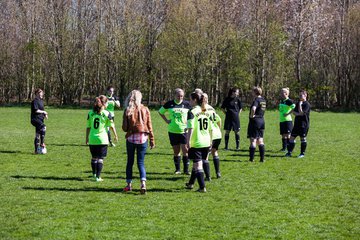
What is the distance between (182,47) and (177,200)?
4217 centimetres

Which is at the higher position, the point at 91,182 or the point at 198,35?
the point at 198,35

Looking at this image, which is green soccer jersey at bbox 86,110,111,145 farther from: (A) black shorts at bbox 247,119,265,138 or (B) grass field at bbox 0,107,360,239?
(A) black shorts at bbox 247,119,265,138

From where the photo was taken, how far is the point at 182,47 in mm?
50250

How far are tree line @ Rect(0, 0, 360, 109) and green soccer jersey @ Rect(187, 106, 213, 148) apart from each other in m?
40.6

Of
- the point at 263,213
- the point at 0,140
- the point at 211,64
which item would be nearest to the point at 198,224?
the point at 263,213

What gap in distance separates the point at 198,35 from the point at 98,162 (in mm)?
40120

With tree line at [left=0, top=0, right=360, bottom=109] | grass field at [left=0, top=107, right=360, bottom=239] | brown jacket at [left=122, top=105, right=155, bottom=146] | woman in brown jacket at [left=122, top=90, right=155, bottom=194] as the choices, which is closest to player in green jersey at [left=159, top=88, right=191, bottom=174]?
grass field at [left=0, top=107, right=360, bottom=239]

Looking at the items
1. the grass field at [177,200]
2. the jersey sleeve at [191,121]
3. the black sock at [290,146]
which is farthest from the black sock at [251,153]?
the jersey sleeve at [191,121]

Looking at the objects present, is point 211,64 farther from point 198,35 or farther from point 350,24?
point 350,24

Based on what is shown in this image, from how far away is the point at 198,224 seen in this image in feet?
24.4

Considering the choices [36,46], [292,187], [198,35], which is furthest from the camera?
[36,46]

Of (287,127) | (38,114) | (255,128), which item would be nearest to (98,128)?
(255,128)

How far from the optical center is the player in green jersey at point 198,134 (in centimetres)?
955

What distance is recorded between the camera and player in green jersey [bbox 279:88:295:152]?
50.8ft
